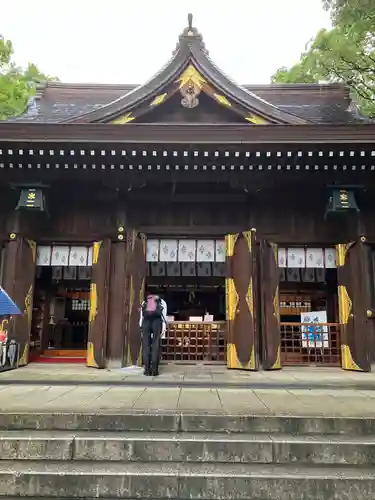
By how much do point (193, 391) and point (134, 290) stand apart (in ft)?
11.7

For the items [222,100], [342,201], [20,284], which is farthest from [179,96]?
[20,284]

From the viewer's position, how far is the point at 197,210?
9.86 m

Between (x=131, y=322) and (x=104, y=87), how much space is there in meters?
9.47

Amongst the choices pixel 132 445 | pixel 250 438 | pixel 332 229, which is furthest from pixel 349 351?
pixel 132 445

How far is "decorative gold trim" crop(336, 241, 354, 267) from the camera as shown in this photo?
9516 millimetres

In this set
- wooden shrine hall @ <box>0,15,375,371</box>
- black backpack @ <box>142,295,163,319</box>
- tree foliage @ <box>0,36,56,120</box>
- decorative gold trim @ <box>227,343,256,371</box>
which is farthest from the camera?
tree foliage @ <box>0,36,56,120</box>

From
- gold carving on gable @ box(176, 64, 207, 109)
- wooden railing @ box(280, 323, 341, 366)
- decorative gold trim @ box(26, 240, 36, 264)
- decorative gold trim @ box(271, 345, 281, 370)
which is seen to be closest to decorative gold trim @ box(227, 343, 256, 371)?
decorative gold trim @ box(271, 345, 281, 370)

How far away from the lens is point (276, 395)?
5.92 m

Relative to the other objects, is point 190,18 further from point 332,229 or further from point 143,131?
point 332,229

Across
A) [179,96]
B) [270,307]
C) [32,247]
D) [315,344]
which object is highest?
[179,96]

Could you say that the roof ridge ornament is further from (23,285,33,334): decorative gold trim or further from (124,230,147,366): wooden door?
(23,285,33,334): decorative gold trim

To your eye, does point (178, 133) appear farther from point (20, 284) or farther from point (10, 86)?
point (10, 86)

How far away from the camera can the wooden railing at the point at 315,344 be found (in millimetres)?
10180

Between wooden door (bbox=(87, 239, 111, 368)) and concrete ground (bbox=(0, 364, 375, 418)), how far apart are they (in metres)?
0.47
